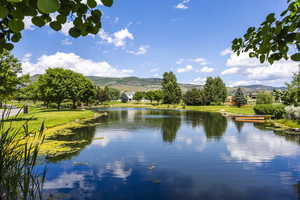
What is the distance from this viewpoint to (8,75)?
23.1m

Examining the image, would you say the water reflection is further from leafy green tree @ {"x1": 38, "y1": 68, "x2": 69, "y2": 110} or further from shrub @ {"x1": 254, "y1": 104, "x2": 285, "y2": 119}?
leafy green tree @ {"x1": 38, "y1": 68, "x2": 69, "y2": 110}

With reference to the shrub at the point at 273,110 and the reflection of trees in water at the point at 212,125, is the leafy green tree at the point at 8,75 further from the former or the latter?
the shrub at the point at 273,110

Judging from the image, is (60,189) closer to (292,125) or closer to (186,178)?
(186,178)

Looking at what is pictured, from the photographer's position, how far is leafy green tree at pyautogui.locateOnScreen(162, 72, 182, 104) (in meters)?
91.1

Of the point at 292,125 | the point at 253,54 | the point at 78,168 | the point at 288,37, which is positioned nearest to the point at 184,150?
the point at 78,168

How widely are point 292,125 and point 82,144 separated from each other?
27.2 meters

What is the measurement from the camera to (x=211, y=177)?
970 cm

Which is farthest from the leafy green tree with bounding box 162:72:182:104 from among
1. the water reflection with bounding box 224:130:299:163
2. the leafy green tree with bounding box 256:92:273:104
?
the water reflection with bounding box 224:130:299:163

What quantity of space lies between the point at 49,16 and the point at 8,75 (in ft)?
84.6

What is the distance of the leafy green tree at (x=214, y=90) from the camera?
8624 centimetres

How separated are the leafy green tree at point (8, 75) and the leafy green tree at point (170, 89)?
232 ft

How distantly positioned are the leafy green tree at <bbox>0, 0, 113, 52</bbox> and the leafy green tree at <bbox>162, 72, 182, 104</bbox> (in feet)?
291

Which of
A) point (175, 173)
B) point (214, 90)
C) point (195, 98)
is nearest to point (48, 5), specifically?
point (175, 173)

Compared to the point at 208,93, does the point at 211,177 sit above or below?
below
